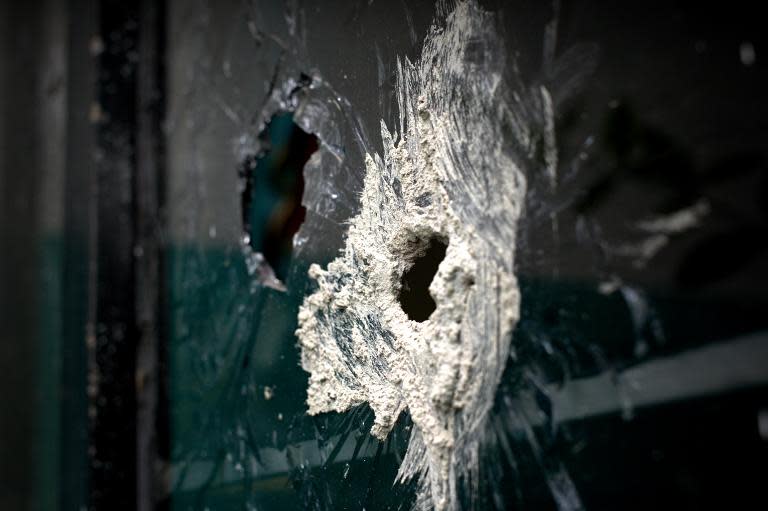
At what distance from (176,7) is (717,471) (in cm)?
99

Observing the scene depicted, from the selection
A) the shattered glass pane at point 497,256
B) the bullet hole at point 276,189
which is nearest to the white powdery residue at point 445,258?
the shattered glass pane at point 497,256

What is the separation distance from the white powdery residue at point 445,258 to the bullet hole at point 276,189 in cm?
13

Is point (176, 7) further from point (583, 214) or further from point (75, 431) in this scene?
point (583, 214)

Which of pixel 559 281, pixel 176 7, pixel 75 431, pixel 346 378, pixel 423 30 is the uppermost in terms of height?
pixel 176 7

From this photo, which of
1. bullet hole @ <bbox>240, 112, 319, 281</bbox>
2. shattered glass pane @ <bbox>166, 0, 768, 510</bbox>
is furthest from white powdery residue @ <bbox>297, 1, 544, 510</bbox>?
bullet hole @ <bbox>240, 112, 319, 281</bbox>

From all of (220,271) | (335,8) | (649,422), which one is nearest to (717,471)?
(649,422)

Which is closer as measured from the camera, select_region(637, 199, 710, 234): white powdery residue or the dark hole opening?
select_region(637, 199, 710, 234): white powdery residue

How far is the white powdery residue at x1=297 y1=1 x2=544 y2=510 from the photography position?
0.47 meters

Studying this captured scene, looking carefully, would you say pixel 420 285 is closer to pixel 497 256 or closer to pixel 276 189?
pixel 497 256

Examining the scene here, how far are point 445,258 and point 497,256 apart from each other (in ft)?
0.19

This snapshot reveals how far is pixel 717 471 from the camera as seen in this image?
1.11 ft

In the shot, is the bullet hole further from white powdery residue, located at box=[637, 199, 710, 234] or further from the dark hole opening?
white powdery residue, located at box=[637, 199, 710, 234]

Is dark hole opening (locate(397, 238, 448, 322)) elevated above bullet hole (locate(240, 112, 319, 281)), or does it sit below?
below

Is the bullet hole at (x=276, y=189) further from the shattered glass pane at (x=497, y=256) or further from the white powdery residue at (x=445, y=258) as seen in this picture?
the white powdery residue at (x=445, y=258)
